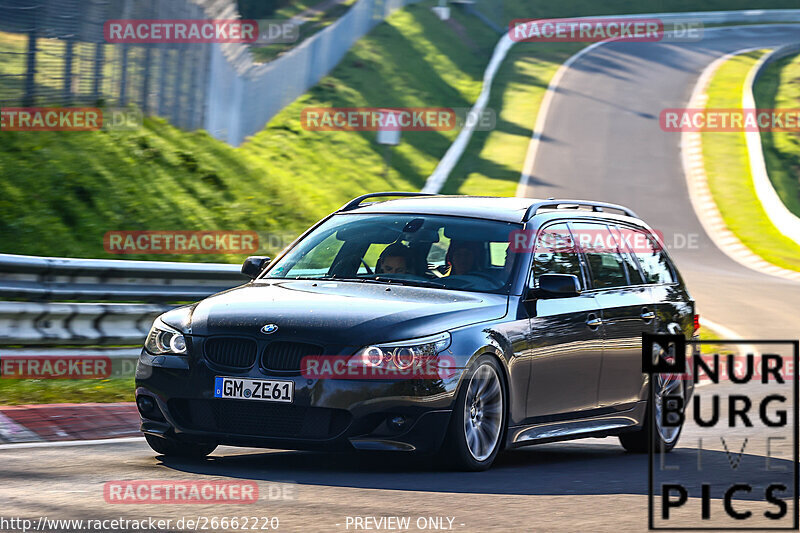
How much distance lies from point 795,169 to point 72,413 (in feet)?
107

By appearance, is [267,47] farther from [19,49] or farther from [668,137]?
[19,49]

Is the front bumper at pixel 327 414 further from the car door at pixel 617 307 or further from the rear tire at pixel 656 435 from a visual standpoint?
the rear tire at pixel 656 435

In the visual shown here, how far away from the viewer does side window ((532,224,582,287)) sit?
889cm

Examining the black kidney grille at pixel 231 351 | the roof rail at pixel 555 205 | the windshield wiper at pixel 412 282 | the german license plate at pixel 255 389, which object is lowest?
the german license plate at pixel 255 389

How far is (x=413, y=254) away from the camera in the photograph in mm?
8672

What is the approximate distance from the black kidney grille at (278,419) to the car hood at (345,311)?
373 millimetres

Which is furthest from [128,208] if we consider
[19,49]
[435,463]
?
[435,463]

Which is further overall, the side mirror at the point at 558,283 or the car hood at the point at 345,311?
the side mirror at the point at 558,283

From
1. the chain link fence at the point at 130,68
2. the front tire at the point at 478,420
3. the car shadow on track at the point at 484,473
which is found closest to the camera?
the car shadow on track at the point at 484,473

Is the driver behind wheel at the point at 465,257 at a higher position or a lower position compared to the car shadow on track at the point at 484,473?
higher

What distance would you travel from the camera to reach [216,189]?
2119cm

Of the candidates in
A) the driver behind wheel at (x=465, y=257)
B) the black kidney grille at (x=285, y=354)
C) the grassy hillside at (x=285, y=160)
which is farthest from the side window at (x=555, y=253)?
the grassy hillside at (x=285, y=160)

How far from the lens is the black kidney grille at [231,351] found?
24.6ft

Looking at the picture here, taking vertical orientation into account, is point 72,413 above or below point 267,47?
below
